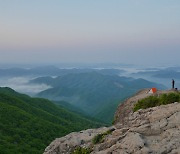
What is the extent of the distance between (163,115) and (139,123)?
133 cm

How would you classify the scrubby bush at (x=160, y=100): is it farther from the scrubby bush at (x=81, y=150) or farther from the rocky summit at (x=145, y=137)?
the scrubby bush at (x=81, y=150)

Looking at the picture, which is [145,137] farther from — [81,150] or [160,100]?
[160,100]

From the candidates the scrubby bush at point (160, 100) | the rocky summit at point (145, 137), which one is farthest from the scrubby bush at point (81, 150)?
the scrubby bush at point (160, 100)

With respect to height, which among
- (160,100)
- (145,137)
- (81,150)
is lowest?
(81,150)

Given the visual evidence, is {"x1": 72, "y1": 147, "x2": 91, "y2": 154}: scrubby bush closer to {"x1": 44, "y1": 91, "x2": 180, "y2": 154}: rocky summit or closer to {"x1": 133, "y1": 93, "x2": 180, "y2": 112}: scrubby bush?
{"x1": 44, "y1": 91, "x2": 180, "y2": 154}: rocky summit

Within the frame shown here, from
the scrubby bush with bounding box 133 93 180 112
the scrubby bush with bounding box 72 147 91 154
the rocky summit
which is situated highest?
the scrubby bush with bounding box 133 93 180 112

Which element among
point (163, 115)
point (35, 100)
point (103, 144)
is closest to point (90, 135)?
point (103, 144)

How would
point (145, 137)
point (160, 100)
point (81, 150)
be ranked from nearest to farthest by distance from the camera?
point (145, 137) → point (81, 150) → point (160, 100)

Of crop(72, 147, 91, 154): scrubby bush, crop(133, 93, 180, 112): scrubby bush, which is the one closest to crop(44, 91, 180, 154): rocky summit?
crop(72, 147, 91, 154): scrubby bush

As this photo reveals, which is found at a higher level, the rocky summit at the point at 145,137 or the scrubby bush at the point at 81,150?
the rocky summit at the point at 145,137

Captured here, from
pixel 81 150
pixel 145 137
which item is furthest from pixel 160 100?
pixel 145 137

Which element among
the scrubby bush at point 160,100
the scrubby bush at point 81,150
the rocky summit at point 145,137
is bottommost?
the scrubby bush at point 81,150

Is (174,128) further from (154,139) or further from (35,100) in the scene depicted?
(35,100)

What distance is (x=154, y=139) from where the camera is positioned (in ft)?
41.6
